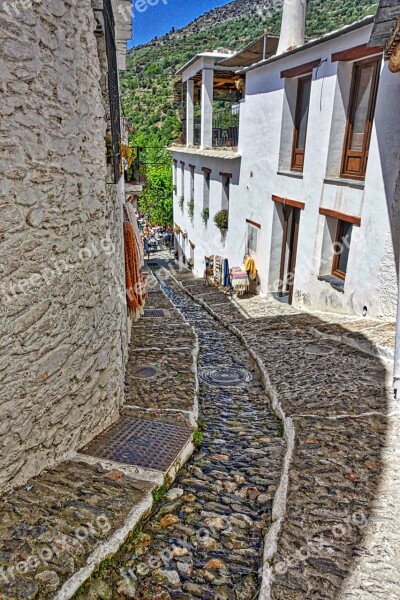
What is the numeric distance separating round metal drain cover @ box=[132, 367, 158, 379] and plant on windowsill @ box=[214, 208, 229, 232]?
33.0ft

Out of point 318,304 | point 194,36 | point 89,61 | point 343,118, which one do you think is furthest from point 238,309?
point 194,36

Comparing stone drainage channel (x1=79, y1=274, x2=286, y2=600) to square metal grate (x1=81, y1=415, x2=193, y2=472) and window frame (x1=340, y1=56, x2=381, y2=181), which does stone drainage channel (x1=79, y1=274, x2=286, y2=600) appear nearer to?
square metal grate (x1=81, y1=415, x2=193, y2=472)

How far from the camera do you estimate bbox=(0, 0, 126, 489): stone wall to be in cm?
292

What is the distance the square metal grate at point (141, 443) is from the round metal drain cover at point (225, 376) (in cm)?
190

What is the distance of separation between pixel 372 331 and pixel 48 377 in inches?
223

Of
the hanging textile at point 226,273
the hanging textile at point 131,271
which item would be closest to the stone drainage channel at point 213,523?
the hanging textile at point 131,271

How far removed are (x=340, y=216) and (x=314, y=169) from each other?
5.15 feet

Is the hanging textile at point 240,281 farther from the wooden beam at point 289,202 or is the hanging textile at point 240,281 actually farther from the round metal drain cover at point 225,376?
the round metal drain cover at point 225,376

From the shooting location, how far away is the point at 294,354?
23.5ft

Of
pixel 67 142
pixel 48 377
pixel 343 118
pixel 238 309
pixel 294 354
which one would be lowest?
pixel 238 309

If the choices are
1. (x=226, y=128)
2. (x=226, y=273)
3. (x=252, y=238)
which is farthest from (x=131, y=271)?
(x=226, y=128)

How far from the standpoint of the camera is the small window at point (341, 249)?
913 cm

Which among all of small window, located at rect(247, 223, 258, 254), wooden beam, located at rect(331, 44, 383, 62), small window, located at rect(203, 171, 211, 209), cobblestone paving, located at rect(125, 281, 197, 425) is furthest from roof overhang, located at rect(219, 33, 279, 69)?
cobblestone paving, located at rect(125, 281, 197, 425)

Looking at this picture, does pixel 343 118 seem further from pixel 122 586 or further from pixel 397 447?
pixel 122 586
